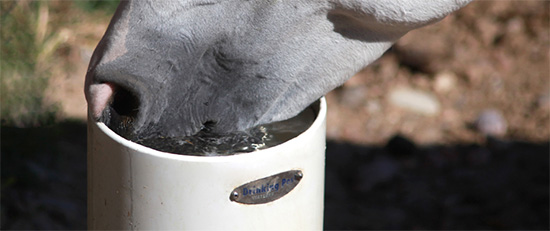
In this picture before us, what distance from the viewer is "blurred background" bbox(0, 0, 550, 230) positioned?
222 cm

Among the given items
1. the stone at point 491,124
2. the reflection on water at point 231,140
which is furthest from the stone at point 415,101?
the reflection on water at point 231,140

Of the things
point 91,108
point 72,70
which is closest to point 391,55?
point 72,70

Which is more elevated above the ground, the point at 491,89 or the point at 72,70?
the point at 491,89

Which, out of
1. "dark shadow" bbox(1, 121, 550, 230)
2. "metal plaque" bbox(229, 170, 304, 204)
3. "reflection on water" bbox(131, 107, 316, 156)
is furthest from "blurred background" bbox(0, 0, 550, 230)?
"metal plaque" bbox(229, 170, 304, 204)

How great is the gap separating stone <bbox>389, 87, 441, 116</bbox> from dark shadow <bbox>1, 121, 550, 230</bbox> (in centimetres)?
24

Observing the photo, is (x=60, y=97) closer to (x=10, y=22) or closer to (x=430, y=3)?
(x=10, y=22)

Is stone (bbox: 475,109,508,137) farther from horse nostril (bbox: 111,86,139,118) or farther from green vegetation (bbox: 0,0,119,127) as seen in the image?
horse nostril (bbox: 111,86,139,118)

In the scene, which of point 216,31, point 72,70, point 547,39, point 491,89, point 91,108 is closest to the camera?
point 91,108

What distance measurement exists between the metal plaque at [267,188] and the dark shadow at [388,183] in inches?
43.4

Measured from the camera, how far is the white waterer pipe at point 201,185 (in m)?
1.12

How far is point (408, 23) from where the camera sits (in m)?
1.35

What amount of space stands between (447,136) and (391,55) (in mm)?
530

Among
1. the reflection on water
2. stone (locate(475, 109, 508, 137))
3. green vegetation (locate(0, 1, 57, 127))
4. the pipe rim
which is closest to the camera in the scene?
the pipe rim

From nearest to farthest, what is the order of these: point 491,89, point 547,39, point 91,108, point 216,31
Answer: point 91,108, point 216,31, point 491,89, point 547,39
